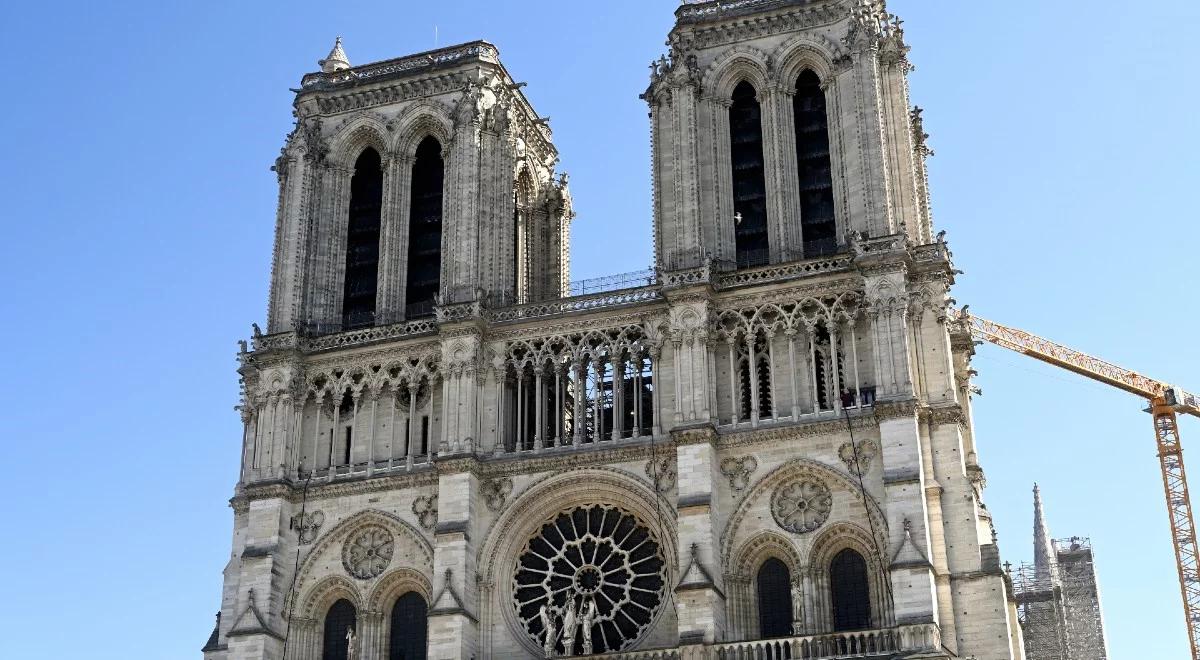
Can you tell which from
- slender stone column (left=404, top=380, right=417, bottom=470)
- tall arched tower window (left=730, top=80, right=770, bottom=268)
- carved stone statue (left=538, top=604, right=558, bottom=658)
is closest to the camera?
carved stone statue (left=538, top=604, right=558, bottom=658)

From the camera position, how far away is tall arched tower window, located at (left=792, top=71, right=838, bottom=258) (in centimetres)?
4472

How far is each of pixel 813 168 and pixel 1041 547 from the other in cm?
3607

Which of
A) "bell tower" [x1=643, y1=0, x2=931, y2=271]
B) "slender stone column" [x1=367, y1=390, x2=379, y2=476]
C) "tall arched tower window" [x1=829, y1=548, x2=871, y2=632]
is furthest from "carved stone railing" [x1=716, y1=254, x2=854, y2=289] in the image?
"slender stone column" [x1=367, y1=390, x2=379, y2=476]

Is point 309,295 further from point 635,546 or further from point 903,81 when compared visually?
point 903,81

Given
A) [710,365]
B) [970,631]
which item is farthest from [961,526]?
[710,365]

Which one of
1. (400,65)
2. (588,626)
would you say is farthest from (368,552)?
(400,65)

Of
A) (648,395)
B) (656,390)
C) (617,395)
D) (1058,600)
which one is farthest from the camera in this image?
(1058,600)

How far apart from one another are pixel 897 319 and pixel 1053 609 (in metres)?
36.4

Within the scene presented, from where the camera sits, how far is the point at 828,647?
37.7m

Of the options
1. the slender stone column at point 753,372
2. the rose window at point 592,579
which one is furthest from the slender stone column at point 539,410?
the slender stone column at point 753,372

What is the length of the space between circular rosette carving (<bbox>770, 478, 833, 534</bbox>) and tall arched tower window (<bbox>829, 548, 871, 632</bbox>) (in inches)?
45.5

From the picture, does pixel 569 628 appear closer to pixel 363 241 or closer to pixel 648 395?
pixel 648 395

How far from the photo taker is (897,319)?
40875 mm

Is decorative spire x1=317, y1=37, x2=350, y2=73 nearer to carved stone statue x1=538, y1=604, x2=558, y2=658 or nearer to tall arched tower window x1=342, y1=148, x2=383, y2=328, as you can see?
tall arched tower window x1=342, y1=148, x2=383, y2=328
